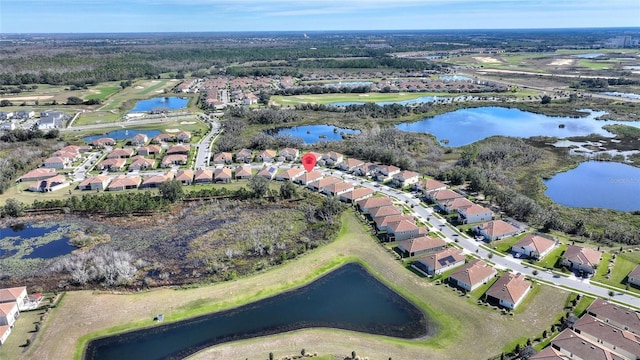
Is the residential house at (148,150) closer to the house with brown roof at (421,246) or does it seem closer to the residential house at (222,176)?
the residential house at (222,176)

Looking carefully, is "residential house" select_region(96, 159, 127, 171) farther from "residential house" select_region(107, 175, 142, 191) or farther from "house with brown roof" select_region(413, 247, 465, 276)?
"house with brown roof" select_region(413, 247, 465, 276)

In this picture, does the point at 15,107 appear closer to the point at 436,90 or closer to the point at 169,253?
the point at 169,253

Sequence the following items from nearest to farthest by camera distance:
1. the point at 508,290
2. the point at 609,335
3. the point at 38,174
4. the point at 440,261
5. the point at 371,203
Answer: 1. the point at 609,335
2. the point at 508,290
3. the point at 440,261
4. the point at 371,203
5. the point at 38,174

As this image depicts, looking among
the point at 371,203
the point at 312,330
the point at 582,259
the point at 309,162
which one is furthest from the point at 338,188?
the point at 582,259

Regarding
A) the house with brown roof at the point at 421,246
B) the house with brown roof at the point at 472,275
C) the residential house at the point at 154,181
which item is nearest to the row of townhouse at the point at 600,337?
the house with brown roof at the point at 472,275

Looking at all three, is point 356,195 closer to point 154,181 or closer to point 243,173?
point 243,173

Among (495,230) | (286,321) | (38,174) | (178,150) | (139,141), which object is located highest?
(139,141)
